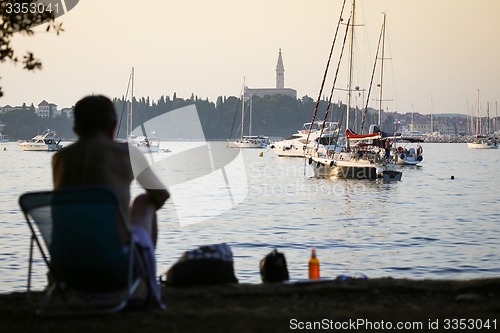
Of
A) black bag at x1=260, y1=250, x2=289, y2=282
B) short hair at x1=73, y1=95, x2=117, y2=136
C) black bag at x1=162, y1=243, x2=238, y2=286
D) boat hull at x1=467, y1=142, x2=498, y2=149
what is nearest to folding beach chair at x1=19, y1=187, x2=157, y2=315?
short hair at x1=73, y1=95, x2=117, y2=136

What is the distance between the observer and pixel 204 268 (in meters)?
7.38

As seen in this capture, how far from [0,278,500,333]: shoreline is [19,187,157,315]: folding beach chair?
15 centimetres

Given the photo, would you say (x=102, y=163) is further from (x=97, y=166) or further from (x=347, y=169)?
(x=347, y=169)

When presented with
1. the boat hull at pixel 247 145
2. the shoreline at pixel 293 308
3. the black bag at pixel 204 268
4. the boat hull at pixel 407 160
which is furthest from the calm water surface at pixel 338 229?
the boat hull at pixel 247 145

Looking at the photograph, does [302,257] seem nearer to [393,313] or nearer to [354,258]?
[354,258]

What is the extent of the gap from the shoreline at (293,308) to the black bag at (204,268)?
152 mm

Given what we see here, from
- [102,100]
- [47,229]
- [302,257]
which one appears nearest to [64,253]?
[47,229]

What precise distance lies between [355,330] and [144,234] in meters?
1.37

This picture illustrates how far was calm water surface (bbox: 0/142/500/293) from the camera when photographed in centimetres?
1809

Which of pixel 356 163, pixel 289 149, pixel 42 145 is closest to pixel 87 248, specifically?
pixel 356 163

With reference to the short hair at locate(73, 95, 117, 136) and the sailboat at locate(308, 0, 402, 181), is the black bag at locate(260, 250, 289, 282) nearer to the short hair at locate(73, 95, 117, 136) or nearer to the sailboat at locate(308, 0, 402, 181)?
the short hair at locate(73, 95, 117, 136)

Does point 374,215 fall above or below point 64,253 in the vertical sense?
below

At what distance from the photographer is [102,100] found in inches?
231

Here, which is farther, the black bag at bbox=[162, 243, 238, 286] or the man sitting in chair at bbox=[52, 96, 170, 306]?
the black bag at bbox=[162, 243, 238, 286]
